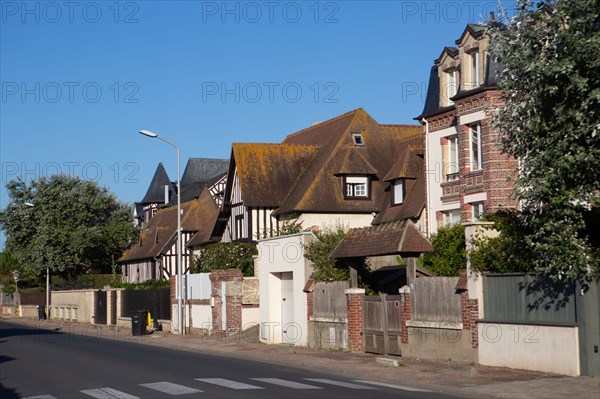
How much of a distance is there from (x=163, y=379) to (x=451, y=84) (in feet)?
70.6

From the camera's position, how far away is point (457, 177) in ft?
114

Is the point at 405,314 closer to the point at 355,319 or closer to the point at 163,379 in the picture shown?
the point at 355,319

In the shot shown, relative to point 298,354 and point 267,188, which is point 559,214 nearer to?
point 298,354

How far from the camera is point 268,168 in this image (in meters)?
46.8

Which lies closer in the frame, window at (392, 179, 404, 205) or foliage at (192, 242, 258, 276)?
foliage at (192, 242, 258, 276)

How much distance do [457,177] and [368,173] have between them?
9.60 m

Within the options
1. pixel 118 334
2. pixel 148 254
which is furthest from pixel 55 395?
pixel 148 254

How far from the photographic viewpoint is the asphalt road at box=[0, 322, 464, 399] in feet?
51.6

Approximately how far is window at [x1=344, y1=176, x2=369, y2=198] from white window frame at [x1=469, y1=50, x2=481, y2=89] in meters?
11.3

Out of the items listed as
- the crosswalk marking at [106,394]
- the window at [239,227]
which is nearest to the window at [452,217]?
the window at [239,227]

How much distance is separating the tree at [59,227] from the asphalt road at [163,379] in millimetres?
42285

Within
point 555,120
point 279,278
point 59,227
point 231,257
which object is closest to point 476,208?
point 279,278

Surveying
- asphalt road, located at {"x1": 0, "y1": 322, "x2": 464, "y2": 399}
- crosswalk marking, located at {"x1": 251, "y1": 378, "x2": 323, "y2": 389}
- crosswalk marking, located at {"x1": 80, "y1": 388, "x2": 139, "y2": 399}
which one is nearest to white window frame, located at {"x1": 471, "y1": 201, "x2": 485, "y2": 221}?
asphalt road, located at {"x1": 0, "y1": 322, "x2": 464, "y2": 399}

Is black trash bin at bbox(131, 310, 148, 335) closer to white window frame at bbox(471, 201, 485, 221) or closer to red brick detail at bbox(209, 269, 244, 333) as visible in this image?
red brick detail at bbox(209, 269, 244, 333)
